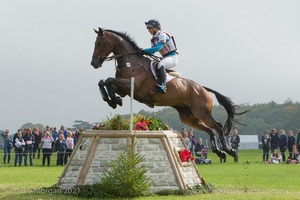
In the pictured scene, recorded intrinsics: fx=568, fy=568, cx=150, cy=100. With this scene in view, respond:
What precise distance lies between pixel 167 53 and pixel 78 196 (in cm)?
367

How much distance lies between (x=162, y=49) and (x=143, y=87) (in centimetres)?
103

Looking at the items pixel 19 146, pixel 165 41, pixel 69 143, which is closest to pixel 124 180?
pixel 165 41

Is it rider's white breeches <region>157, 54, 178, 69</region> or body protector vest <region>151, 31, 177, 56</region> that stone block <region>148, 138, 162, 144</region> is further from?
body protector vest <region>151, 31, 177, 56</region>

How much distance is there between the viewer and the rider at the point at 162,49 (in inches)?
484

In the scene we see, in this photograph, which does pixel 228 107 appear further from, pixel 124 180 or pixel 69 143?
pixel 69 143

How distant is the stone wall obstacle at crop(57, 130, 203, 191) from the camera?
12148mm

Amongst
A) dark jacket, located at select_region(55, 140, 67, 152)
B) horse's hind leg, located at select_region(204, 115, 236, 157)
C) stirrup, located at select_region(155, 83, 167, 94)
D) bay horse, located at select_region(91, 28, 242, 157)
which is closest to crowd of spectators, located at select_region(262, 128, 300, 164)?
dark jacket, located at select_region(55, 140, 67, 152)

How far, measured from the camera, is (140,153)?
12133 millimetres

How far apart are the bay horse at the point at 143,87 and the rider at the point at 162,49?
22 centimetres

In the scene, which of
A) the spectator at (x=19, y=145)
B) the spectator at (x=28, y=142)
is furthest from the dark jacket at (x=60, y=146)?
the spectator at (x=19, y=145)

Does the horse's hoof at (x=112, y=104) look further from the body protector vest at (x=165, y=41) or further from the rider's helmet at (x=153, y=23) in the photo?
the rider's helmet at (x=153, y=23)

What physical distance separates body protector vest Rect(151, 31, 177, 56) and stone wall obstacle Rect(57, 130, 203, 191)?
5.99 feet

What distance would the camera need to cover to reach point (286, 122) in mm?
64375

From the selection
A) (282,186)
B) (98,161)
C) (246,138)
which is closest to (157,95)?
(98,161)
